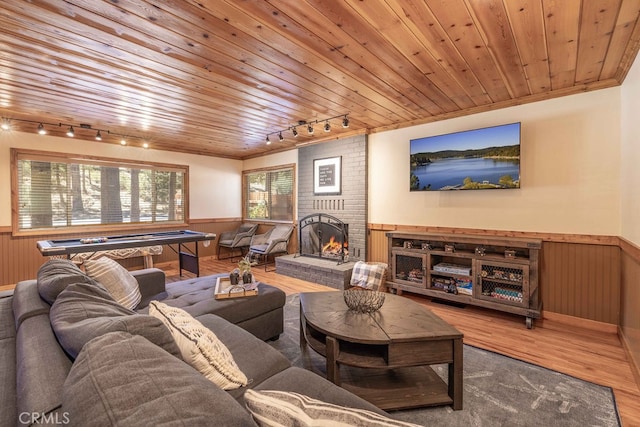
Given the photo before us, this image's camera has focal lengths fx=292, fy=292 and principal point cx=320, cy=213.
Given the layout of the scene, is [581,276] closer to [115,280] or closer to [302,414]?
[302,414]

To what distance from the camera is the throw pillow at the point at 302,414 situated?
715mm

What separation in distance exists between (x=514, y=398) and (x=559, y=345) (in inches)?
45.3

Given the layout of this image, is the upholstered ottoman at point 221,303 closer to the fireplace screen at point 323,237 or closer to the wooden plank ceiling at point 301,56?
the wooden plank ceiling at point 301,56

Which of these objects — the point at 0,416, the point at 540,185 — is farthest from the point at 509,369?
the point at 0,416

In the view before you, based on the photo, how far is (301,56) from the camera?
231 cm

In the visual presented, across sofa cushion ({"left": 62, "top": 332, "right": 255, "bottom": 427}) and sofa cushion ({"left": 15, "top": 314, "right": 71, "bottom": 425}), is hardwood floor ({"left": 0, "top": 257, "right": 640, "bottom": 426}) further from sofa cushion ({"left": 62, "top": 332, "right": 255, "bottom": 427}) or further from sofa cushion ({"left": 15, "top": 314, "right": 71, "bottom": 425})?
sofa cushion ({"left": 15, "top": 314, "right": 71, "bottom": 425})

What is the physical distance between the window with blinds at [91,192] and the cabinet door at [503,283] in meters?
5.58

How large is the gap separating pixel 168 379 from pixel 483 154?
3.73 m

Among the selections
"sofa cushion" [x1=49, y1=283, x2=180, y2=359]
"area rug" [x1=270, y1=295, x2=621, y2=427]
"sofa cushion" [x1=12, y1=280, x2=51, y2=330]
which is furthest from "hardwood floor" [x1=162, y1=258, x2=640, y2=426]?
"sofa cushion" [x1=12, y1=280, x2=51, y2=330]

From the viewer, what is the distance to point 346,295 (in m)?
2.23

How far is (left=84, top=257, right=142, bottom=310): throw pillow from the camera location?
2.32 m

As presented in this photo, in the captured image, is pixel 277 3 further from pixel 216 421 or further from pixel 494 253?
pixel 494 253

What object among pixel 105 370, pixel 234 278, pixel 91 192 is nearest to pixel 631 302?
pixel 234 278

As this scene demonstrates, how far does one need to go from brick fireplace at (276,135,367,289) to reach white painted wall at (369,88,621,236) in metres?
0.96
